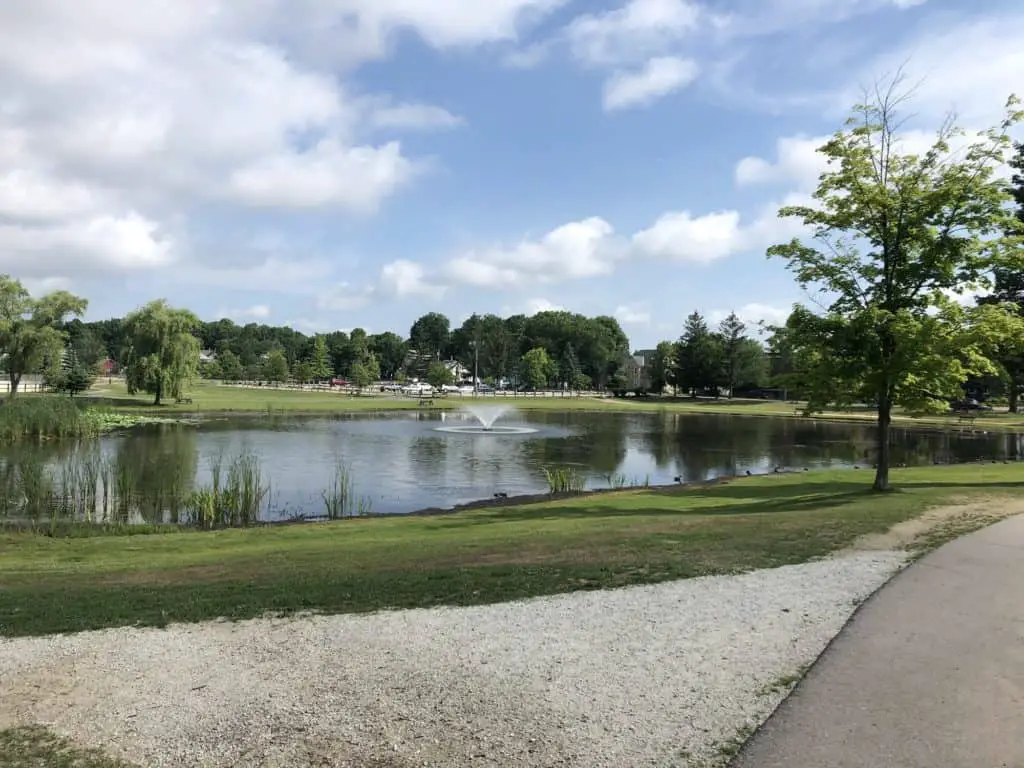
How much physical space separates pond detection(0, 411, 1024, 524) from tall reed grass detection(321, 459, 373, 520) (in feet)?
0.35

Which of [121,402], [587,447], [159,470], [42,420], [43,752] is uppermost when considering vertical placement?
[121,402]

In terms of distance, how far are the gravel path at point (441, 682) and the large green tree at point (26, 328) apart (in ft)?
189

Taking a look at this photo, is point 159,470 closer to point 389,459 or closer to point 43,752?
point 389,459

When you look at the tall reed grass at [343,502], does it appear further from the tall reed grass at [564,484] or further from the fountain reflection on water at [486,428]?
the fountain reflection on water at [486,428]

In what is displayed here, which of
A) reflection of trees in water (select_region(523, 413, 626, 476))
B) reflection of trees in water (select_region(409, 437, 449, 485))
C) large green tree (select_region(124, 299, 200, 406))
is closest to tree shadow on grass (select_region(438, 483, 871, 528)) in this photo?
reflection of trees in water (select_region(409, 437, 449, 485))

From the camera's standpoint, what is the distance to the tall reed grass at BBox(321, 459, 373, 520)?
22.1 m

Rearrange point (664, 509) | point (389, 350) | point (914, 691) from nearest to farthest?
1. point (914, 691)
2. point (664, 509)
3. point (389, 350)

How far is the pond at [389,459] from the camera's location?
2334 cm

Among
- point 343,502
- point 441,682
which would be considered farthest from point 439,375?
point 441,682

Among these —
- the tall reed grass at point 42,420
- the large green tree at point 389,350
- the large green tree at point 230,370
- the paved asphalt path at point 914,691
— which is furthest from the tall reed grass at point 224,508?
the large green tree at point 389,350

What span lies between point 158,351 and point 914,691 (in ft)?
224

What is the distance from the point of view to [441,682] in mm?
6414

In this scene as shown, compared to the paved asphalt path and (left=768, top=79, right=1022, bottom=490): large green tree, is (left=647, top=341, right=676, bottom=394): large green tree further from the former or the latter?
the paved asphalt path

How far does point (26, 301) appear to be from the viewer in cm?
5712
